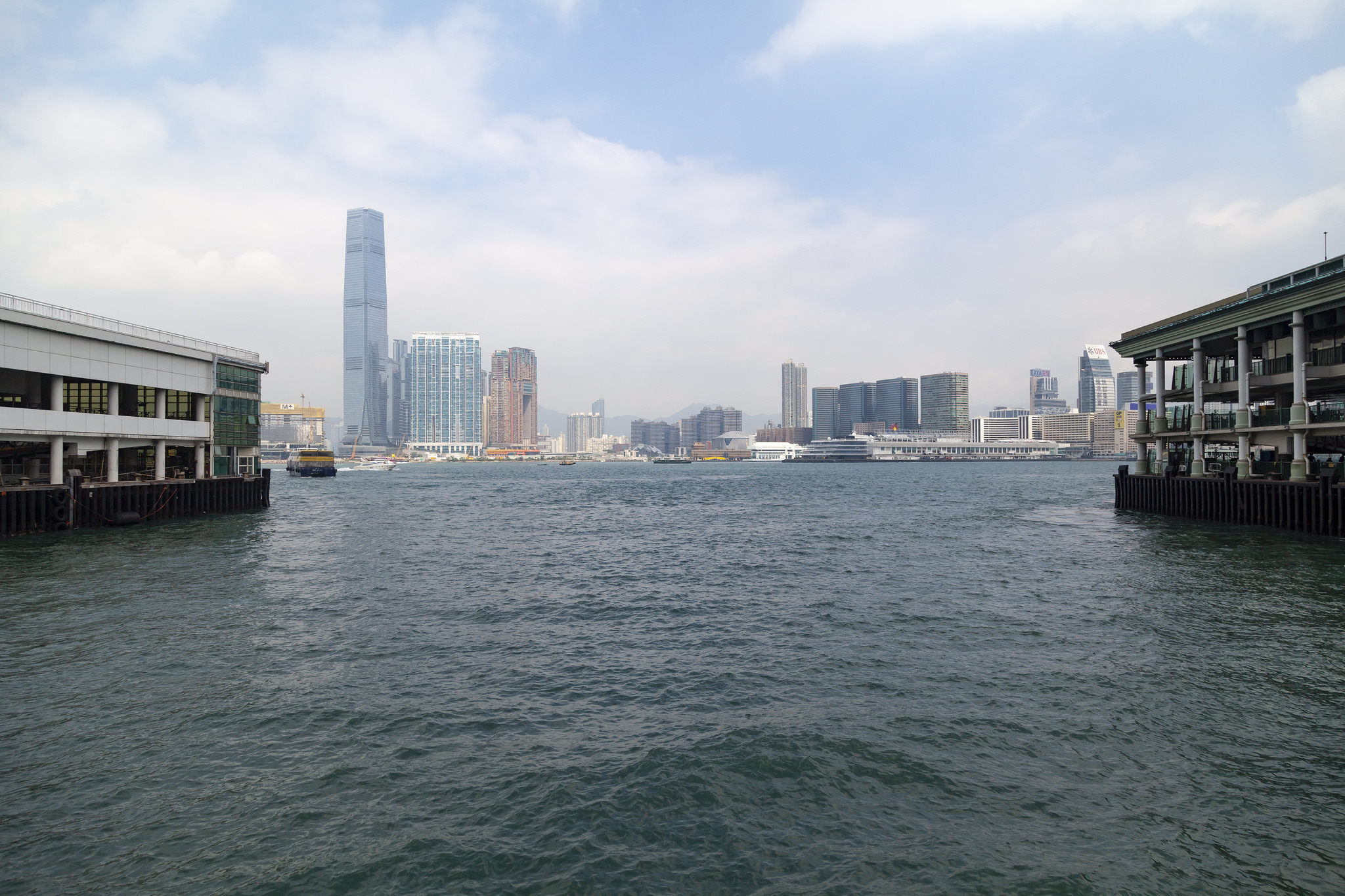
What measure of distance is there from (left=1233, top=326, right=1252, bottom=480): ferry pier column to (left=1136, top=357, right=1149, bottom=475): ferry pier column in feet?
33.6

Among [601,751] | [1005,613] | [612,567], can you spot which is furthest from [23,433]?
[1005,613]

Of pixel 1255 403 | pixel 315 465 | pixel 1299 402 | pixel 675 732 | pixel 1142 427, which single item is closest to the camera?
pixel 675 732

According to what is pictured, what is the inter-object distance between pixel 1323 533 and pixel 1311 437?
879 cm

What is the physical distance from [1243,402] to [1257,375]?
234cm

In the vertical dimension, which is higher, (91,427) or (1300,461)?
(91,427)

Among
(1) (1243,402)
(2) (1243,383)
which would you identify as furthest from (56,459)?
(2) (1243,383)

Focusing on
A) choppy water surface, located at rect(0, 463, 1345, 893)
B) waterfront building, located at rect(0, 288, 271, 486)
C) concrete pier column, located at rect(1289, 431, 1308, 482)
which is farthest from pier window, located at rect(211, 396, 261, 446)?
concrete pier column, located at rect(1289, 431, 1308, 482)

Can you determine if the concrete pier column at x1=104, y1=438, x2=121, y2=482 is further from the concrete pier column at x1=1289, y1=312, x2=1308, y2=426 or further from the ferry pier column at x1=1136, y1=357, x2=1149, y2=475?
the ferry pier column at x1=1136, y1=357, x2=1149, y2=475

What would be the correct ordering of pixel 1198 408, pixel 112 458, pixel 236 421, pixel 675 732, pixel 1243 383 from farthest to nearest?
pixel 236 421 → pixel 1198 408 → pixel 112 458 → pixel 1243 383 → pixel 675 732

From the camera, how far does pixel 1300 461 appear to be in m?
37.6

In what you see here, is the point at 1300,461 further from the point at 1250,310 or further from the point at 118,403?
the point at 118,403

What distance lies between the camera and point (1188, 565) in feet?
A: 94.4

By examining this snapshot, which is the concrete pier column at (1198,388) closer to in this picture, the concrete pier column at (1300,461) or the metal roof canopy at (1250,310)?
the metal roof canopy at (1250,310)

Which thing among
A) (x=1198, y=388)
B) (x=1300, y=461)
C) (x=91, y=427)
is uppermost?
(x=1198, y=388)
